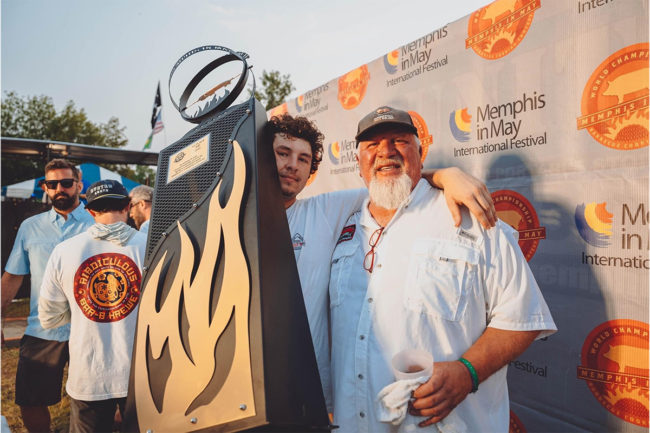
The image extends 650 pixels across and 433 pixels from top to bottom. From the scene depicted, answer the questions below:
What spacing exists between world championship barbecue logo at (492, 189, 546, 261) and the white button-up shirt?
551 millimetres

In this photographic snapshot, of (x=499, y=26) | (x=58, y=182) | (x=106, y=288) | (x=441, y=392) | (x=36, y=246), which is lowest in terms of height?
(x=441, y=392)

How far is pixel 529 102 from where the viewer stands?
1810 mm

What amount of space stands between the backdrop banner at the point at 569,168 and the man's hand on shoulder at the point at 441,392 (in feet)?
2.70

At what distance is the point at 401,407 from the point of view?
45.3 inches

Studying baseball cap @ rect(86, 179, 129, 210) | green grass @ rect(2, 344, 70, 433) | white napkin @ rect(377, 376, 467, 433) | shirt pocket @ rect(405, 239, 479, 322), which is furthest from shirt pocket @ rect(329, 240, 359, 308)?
green grass @ rect(2, 344, 70, 433)

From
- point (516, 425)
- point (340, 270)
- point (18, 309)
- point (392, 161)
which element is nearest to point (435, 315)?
point (340, 270)

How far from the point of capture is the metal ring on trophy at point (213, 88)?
125cm

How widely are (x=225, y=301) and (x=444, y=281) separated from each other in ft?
2.45

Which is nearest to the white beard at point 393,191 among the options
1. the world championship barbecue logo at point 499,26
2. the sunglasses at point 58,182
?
the world championship barbecue logo at point 499,26

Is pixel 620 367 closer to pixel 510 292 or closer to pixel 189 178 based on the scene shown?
pixel 510 292

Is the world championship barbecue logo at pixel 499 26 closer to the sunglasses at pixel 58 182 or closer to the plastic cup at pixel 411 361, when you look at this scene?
the plastic cup at pixel 411 361

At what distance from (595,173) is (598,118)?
0.23 meters

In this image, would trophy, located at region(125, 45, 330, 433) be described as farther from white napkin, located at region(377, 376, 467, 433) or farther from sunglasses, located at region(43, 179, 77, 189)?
sunglasses, located at region(43, 179, 77, 189)

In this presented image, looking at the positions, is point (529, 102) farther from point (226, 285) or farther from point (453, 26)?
point (226, 285)
